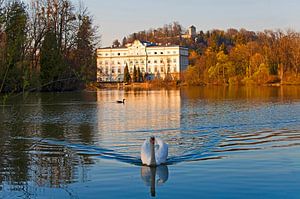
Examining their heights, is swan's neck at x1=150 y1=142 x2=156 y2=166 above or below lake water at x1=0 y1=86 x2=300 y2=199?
above

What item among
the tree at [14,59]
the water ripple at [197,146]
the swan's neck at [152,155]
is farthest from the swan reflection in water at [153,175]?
the tree at [14,59]

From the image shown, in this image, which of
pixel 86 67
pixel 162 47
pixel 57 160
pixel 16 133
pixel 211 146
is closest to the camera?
pixel 86 67

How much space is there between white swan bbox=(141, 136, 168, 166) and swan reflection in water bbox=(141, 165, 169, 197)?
174mm

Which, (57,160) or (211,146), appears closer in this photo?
(57,160)

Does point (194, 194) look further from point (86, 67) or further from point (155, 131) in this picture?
point (155, 131)

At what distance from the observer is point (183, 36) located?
18712 centimetres

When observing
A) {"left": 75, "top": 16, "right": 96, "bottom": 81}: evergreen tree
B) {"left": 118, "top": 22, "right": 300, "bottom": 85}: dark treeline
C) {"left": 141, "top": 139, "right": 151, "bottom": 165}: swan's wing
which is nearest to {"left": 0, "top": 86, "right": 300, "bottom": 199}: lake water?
{"left": 141, "top": 139, "right": 151, "bottom": 165}: swan's wing

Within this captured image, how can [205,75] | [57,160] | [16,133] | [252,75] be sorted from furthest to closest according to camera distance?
[205,75] < [252,75] < [16,133] < [57,160]

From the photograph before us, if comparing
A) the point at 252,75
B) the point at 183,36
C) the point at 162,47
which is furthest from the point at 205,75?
the point at 183,36

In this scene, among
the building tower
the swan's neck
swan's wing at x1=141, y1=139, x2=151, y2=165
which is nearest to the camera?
the swan's neck

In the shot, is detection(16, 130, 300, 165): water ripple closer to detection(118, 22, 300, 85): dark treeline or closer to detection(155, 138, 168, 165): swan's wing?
detection(155, 138, 168, 165): swan's wing

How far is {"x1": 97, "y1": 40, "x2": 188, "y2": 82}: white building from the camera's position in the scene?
5945 inches

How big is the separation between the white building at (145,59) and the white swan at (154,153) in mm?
134631

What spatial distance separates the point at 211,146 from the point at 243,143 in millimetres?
1246
